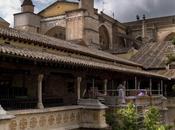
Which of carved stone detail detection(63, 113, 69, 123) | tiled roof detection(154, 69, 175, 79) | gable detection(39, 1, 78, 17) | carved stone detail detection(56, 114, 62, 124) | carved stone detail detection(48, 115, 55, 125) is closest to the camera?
carved stone detail detection(48, 115, 55, 125)

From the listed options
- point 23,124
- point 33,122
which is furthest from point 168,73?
point 23,124

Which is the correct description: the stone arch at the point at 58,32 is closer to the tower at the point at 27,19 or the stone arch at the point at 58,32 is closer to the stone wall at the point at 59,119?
the tower at the point at 27,19

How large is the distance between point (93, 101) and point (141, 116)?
15.6ft

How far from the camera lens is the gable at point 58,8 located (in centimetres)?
4646

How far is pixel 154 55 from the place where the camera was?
4166cm

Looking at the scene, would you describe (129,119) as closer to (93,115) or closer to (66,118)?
(93,115)

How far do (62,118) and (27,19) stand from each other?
101ft

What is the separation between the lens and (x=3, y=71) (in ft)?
55.1

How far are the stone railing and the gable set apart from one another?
3015 centimetres

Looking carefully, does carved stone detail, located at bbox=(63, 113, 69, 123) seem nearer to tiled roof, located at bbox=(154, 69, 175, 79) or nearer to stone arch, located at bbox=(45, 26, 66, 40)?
tiled roof, located at bbox=(154, 69, 175, 79)

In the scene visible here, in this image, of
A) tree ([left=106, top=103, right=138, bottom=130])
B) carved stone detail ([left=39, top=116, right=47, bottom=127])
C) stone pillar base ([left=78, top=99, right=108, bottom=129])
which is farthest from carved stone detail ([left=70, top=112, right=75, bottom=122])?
carved stone detail ([left=39, top=116, right=47, bottom=127])

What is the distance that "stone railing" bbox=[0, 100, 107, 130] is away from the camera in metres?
13.3

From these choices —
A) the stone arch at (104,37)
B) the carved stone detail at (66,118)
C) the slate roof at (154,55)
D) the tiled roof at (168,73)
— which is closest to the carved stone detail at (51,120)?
the carved stone detail at (66,118)

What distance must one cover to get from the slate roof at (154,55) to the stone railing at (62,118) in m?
22.7
